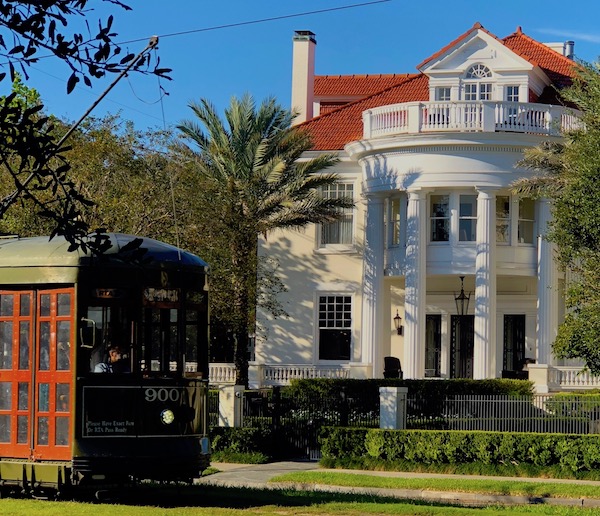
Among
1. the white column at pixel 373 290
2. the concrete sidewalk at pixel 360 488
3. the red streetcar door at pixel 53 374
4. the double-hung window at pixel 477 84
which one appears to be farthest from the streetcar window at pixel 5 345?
the double-hung window at pixel 477 84

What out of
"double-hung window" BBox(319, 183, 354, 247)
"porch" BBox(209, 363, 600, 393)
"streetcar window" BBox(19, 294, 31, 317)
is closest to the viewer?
"streetcar window" BBox(19, 294, 31, 317)

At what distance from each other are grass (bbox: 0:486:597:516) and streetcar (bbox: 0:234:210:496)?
0.48 metres

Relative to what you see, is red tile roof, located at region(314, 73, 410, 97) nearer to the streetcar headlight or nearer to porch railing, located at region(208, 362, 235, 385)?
porch railing, located at region(208, 362, 235, 385)

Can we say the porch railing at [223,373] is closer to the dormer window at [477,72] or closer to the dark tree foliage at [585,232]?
the dormer window at [477,72]

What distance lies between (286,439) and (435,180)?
13309 millimetres

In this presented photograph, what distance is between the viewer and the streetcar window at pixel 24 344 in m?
16.4

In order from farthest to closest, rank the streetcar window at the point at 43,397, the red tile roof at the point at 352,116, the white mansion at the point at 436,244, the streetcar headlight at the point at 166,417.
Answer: the red tile roof at the point at 352,116, the white mansion at the point at 436,244, the streetcar headlight at the point at 166,417, the streetcar window at the point at 43,397

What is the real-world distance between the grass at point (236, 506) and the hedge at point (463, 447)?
6.66 m

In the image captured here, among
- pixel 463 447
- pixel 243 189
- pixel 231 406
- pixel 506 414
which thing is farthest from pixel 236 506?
pixel 243 189

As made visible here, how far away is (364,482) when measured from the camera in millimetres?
21562

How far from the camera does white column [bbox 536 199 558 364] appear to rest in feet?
124

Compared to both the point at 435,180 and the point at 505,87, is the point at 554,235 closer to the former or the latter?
the point at 435,180

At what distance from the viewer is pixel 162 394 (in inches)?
645

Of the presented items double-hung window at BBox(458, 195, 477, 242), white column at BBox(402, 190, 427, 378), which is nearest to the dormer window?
double-hung window at BBox(458, 195, 477, 242)
